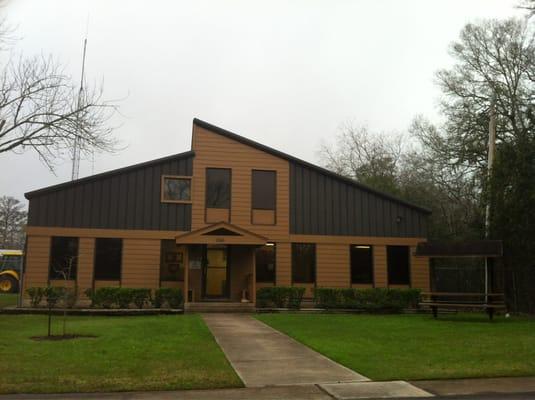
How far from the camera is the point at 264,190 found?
75.9 ft

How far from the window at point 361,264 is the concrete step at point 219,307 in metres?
5.40

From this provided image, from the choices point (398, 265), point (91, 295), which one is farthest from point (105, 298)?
point (398, 265)

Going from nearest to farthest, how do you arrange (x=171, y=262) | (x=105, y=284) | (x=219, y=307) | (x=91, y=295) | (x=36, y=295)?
(x=36, y=295)
(x=91, y=295)
(x=219, y=307)
(x=105, y=284)
(x=171, y=262)

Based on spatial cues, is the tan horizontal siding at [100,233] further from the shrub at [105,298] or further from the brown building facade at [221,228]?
the shrub at [105,298]

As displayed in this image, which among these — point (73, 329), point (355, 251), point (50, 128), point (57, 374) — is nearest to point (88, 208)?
point (50, 128)

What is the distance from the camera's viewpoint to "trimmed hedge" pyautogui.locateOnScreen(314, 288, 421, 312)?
20422 mm

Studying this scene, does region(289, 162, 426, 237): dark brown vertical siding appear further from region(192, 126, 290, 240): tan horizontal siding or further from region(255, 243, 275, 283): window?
region(255, 243, 275, 283): window

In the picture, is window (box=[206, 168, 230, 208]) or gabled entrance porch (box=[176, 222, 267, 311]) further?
window (box=[206, 168, 230, 208])

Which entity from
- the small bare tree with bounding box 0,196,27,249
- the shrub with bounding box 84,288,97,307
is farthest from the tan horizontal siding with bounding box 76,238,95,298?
the small bare tree with bounding box 0,196,27,249

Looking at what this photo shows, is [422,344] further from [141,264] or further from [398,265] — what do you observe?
[141,264]

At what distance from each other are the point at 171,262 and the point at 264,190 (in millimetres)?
5036

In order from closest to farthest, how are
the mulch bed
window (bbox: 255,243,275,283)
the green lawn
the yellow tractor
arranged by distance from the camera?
the green lawn, the mulch bed, window (bbox: 255,243,275,283), the yellow tractor

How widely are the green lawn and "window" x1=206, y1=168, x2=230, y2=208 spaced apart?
7129 millimetres

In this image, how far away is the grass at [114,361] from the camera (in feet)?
24.1
